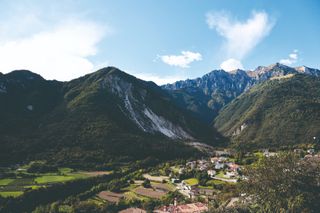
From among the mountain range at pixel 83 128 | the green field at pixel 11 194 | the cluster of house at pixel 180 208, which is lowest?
the cluster of house at pixel 180 208

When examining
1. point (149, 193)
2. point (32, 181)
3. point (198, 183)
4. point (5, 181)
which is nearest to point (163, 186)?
point (149, 193)

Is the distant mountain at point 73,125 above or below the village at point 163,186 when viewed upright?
above

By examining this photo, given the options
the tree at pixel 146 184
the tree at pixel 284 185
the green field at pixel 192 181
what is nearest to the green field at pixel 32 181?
the tree at pixel 146 184

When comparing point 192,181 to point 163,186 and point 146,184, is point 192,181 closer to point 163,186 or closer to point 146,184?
point 163,186

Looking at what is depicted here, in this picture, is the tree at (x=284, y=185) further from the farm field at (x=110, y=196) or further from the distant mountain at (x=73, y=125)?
the distant mountain at (x=73, y=125)

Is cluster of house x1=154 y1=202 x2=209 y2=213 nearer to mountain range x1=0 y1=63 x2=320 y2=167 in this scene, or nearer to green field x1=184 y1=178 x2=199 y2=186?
green field x1=184 y1=178 x2=199 y2=186

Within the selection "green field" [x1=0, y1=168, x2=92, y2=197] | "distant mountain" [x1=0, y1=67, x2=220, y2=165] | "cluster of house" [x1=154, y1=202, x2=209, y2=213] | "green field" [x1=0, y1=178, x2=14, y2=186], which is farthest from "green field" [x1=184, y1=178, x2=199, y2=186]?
"green field" [x1=0, y1=178, x2=14, y2=186]

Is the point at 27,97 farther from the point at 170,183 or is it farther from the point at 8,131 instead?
the point at 170,183
